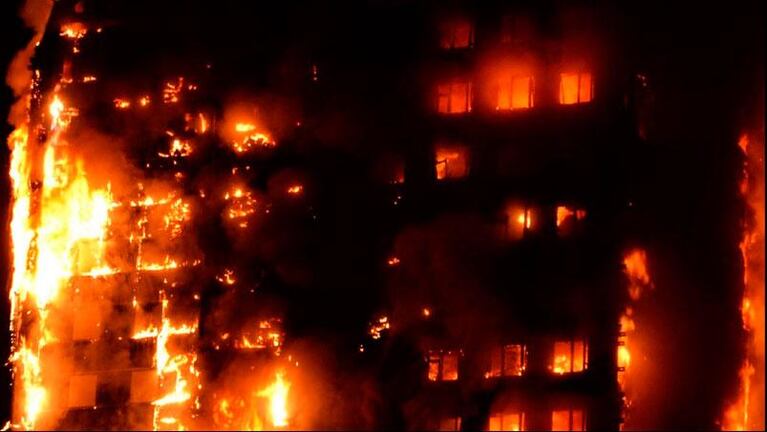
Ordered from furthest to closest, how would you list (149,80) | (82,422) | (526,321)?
1. (149,80)
2. (82,422)
3. (526,321)

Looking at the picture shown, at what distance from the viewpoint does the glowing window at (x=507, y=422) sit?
64.3 feet

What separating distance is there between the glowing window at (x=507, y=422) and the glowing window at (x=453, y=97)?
6.76m

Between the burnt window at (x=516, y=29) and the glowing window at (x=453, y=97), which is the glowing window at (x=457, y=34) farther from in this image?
the glowing window at (x=453, y=97)

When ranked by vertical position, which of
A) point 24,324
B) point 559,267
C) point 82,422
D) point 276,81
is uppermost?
point 276,81

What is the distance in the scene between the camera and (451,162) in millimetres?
21312

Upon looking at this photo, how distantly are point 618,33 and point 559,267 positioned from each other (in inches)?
212

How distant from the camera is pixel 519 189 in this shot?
2044 cm

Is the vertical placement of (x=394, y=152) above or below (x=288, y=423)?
above

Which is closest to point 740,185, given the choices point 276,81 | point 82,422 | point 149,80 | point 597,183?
point 597,183

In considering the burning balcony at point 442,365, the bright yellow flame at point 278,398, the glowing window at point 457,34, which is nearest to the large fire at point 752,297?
the burning balcony at point 442,365

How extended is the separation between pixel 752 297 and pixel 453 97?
26.7ft

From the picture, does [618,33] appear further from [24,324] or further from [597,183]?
[24,324]

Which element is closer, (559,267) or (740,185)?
(559,267)

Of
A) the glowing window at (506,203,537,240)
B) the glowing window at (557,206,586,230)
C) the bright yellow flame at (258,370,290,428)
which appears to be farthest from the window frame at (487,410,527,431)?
the bright yellow flame at (258,370,290,428)
